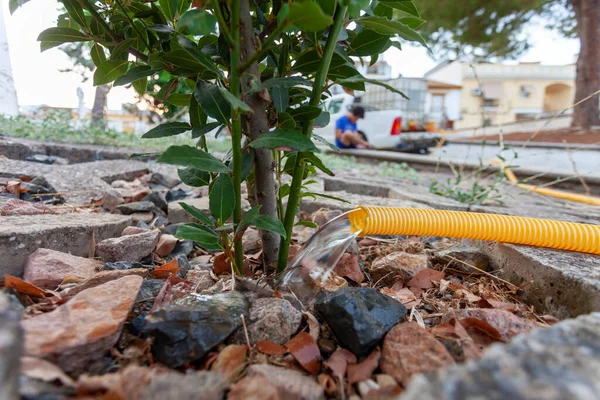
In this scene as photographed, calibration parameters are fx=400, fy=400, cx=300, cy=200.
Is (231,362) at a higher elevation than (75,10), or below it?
below

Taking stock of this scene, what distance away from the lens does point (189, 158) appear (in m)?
0.73

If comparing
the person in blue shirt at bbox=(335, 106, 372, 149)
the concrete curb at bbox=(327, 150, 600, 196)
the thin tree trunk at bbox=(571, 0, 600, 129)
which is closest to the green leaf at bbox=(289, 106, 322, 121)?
the concrete curb at bbox=(327, 150, 600, 196)

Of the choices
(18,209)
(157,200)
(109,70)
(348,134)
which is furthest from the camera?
(348,134)

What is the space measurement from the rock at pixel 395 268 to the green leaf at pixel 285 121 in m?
0.55

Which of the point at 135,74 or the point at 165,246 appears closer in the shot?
the point at 135,74

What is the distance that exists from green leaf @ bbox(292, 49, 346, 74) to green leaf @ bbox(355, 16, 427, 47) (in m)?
0.10

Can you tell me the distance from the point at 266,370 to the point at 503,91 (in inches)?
1023

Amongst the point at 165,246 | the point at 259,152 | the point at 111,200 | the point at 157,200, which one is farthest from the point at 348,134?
the point at 259,152

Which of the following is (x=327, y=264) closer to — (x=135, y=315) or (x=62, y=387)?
(x=135, y=315)

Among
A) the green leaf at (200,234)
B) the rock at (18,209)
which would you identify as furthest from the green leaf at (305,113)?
the rock at (18,209)

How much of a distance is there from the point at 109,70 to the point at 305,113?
53cm

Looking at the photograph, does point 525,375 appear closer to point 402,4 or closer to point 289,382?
point 289,382

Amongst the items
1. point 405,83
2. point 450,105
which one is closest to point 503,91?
point 450,105

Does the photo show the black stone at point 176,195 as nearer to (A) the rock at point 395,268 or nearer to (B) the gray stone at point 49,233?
(B) the gray stone at point 49,233
